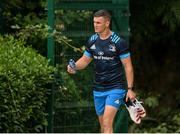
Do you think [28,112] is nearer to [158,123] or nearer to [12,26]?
[12,26]

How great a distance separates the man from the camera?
8266 mm

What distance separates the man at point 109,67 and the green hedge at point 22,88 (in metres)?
0.79

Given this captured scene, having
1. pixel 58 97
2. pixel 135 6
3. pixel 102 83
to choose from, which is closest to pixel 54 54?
pixel 58 97

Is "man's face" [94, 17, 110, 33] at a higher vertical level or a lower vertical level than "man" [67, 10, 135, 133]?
higher

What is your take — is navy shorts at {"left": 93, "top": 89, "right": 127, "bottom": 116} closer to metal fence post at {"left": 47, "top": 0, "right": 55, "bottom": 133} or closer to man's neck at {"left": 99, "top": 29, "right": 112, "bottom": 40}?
man's neck at {"left": 99, "top": 29, "right": 112, "bottom": 40}

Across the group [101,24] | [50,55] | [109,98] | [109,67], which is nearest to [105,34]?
[101,24]

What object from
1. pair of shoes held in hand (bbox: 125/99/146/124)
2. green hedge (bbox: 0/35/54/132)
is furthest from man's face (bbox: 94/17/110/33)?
green hedge (bbox: 0/35/54/132)

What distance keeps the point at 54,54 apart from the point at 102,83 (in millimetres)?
1431

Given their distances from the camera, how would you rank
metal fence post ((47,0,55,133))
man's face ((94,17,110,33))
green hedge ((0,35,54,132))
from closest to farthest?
man's face ((94,17,110,33)), green hedge ((0,35,54,132)), metal fence post ((47,0,55,133))

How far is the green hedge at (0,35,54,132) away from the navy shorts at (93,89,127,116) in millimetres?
983

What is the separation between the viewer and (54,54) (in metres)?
9.64

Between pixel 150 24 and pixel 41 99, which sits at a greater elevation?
pixel 150 24

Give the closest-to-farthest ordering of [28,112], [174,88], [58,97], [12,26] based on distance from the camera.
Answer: [28,112], [58,97], [12,26], [174,88]

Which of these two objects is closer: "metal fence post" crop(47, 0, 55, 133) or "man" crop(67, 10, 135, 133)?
"man" crop(67, 10, 135, 133)
